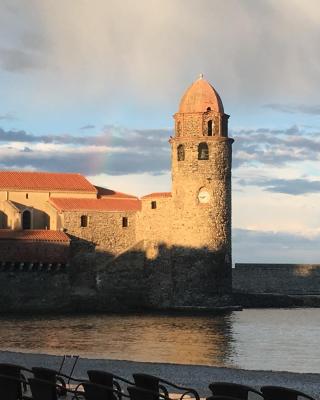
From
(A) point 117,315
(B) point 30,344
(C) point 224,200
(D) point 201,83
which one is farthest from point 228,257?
(B) point 30,344

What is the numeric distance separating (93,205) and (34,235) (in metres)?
4.17

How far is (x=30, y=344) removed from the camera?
2862cm

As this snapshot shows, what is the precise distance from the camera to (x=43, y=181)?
50.3 m

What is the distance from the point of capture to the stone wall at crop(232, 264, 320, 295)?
53.0 meters

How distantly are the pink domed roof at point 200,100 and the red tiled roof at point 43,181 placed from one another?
927 cm

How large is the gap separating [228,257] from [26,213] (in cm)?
1225

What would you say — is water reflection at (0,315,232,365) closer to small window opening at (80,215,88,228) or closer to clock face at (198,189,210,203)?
clock face at (198,189,210,203)

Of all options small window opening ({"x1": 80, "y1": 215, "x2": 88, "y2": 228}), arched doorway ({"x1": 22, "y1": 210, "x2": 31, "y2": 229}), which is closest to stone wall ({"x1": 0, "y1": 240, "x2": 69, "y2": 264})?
small window opening ({"x1": 80, "y1": 215, "x2": 88, "y2": 228})

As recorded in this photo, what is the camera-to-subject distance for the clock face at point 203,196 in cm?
4384

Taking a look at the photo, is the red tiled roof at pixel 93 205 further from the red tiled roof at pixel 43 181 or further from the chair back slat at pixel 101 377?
the chair back slat at pixel 101 377

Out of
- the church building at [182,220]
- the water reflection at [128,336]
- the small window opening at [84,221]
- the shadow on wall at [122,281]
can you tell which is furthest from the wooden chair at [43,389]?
the small window opening at [84,221]

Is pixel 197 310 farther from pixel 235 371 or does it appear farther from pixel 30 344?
pixel 235 371

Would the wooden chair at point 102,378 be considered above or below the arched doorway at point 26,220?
below

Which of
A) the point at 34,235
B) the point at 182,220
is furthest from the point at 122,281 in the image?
the point at 34,235
